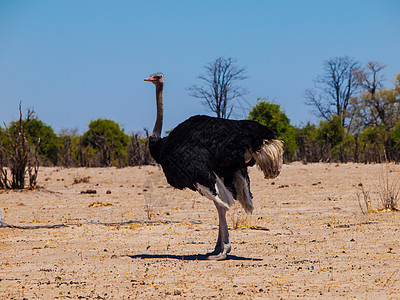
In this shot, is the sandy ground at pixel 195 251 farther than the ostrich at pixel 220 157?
No

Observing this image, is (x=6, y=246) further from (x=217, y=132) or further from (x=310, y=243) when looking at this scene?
(x=310, y=243)

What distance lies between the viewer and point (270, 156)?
6.40 meters

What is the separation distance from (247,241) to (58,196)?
8.35m

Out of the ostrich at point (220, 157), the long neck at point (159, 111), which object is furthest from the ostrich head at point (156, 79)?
the ostrich at point (220, 157)

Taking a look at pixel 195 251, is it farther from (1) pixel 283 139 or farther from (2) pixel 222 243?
(1) pixel 283 139

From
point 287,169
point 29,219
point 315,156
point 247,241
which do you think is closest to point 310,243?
point 247,241

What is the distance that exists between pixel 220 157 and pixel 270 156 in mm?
539

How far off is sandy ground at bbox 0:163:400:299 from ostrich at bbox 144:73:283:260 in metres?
0.73

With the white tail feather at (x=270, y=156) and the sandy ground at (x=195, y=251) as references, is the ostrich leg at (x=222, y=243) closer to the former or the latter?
the sandy ground at (x=195, y=251)

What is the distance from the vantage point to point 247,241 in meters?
7.89

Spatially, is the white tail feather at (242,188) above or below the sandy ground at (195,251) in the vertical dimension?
above

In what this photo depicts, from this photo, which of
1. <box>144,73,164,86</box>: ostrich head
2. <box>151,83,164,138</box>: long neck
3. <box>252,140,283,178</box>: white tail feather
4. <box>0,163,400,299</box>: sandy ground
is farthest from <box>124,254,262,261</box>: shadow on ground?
<box>144,73,164,86</box>: ostrich head

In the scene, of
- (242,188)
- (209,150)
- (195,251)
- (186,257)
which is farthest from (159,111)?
(186,257)

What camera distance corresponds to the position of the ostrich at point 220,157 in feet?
20.9
